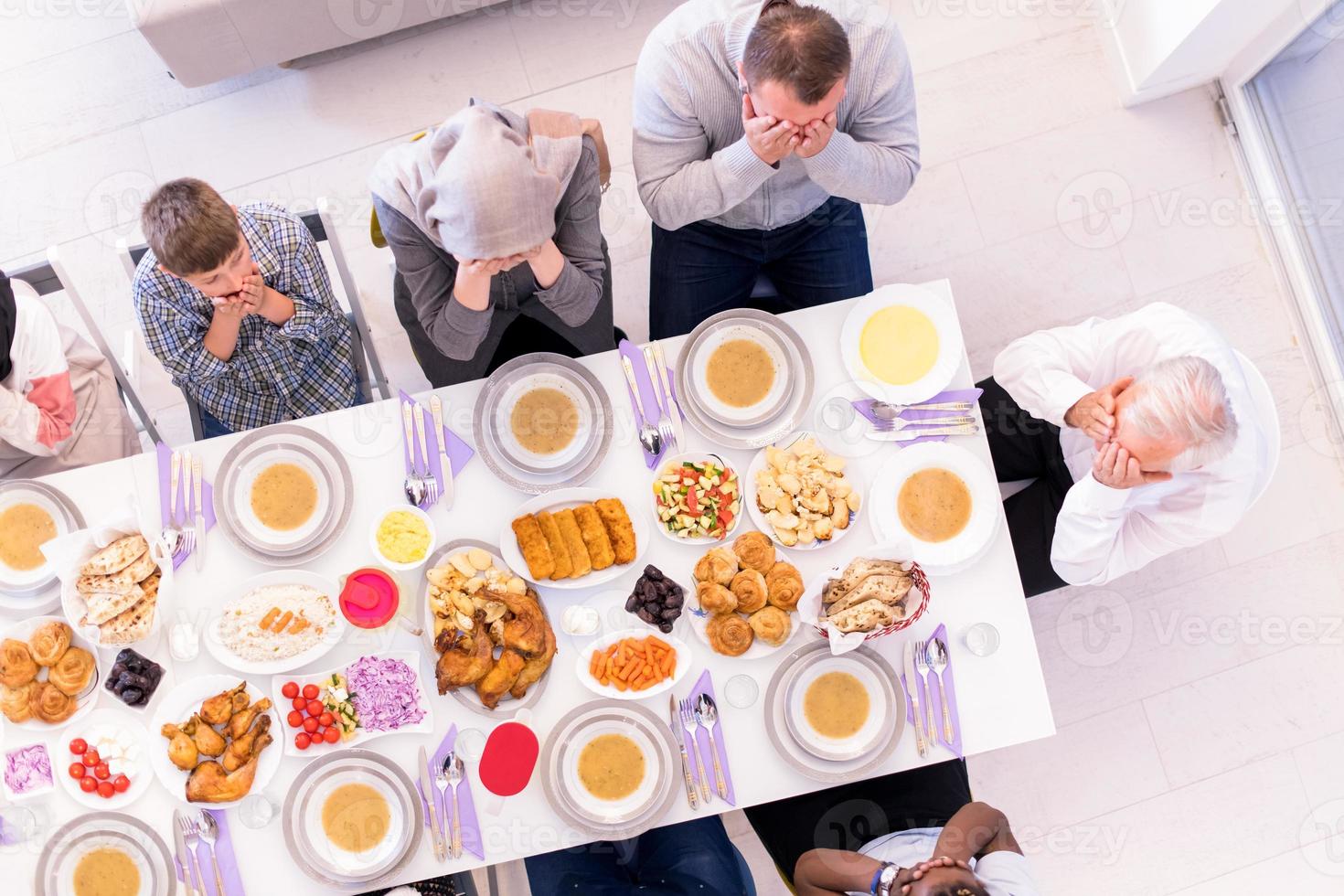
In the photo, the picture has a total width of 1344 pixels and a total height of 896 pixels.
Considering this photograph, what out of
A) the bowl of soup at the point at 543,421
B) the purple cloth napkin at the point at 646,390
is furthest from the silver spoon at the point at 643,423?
the bowl of soup at the point at 543,421

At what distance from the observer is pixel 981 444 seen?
7.32 feet

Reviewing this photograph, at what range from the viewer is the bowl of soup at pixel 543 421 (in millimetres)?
2217

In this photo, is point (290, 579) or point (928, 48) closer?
point (290, 579)

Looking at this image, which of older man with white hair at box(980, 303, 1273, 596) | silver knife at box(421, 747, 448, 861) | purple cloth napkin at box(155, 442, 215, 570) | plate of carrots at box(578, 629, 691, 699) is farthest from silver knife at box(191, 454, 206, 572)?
older man with white hair at box(980, 303, 1273, 596)

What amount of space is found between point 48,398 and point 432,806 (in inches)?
54.2

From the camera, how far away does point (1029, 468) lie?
9.05ft

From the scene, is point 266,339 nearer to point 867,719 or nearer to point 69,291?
point 69,291

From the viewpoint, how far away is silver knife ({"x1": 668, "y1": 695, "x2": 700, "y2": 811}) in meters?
2.14

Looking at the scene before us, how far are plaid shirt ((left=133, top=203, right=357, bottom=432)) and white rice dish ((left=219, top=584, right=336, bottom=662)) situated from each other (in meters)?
0.62

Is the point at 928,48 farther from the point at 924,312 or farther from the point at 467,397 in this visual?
the point at 467,397

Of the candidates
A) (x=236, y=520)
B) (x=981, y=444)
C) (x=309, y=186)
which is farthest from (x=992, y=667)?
(x=309, y=186)

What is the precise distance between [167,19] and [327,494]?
1718mm

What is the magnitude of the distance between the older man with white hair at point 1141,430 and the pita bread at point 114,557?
2.03m

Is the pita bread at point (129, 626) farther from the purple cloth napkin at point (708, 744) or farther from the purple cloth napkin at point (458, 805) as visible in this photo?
the purple cloth napkin at point (708, 744)
